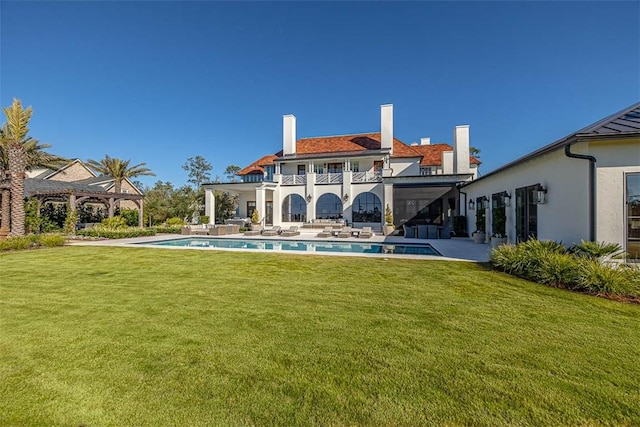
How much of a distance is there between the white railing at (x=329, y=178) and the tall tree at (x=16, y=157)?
19.9 meters

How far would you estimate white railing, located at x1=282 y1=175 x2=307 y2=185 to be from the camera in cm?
2808

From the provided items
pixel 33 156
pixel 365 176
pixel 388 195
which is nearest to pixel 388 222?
pixel 388 195

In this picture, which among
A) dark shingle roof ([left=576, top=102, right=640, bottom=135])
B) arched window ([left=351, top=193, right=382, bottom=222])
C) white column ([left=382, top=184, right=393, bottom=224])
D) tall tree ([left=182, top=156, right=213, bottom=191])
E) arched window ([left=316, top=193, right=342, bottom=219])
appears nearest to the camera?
dark shingle roof ([left=576, top=102, right=640, bottom=135])

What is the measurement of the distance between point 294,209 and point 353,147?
8397mm

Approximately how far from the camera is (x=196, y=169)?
180ft

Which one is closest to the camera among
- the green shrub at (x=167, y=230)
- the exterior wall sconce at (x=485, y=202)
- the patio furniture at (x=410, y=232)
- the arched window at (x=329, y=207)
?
the exterior wall sconce at (x=485, y=202)

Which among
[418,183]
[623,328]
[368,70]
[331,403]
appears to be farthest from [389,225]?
[331,403]

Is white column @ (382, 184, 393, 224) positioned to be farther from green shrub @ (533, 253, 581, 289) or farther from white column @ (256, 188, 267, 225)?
green shrub @ (533, 253, 581, 289)

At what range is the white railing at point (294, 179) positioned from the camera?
→ 28.1 m

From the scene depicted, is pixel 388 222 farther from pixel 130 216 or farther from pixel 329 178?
pixel 130 216

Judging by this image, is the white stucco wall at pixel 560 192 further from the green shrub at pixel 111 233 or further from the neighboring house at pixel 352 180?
the green shrub at pixel 111 233

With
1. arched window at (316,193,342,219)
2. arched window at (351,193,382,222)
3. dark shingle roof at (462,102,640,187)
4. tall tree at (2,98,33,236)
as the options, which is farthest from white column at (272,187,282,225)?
dark shingle roof at (462,102,640,187)

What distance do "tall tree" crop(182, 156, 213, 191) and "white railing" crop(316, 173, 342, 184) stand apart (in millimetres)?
34778

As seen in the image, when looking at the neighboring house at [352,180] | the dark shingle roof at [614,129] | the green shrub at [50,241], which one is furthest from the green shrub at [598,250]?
the green shrub at [50,241]
